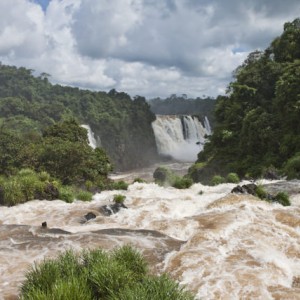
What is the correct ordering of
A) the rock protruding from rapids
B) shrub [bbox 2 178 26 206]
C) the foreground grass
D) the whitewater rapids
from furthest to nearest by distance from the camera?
shrub [bbox 2 178 26 206]
the rock protruding from rapids
the whitewater rapids
the foreground grass

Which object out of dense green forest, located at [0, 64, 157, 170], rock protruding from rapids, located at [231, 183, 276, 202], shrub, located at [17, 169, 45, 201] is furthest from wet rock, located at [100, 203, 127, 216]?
dense green forest, located at [0, 64, 157, 170]

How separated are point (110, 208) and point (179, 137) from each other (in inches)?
2494

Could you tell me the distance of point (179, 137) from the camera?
8275 centimetres

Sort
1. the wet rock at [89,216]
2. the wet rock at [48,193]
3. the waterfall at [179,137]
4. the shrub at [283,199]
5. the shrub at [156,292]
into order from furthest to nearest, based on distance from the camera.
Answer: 1. the waterfall at [179,137]
2. the wet rock at [48,193]
3. the shrub at [283,199]
4. the wet rock at [89,216]
5. the shrub at [156,292]

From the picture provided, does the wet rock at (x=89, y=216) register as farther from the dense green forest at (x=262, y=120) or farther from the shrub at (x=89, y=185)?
the dense green forest at (x=262, y=120)

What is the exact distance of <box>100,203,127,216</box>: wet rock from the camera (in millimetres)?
19969

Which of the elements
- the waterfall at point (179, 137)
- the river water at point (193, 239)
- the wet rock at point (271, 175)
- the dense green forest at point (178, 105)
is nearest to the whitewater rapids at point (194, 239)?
the river water at point (193, 239)

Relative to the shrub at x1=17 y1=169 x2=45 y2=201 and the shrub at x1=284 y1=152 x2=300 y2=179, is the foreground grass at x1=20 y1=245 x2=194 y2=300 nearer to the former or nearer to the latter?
the shrub at x1=17 y1=169 x2=45 y2=201

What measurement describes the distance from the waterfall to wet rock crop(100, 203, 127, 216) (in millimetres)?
61082

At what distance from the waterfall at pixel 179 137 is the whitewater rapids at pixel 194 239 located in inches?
2386

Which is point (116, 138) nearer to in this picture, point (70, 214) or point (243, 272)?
point (70, 214)

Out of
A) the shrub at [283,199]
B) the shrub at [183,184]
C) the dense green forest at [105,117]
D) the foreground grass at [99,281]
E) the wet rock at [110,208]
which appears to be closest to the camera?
the foreground grass at [99,281]

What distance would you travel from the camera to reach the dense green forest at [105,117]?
258 ft

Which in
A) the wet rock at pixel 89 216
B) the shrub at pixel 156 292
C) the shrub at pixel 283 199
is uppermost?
the shrub at pixel 156 292
